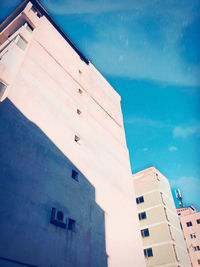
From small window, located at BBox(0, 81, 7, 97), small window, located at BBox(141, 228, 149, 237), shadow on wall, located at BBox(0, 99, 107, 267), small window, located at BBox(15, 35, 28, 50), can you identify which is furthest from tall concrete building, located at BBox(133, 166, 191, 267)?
small window, located at BBox(15, 35, 28, 50)

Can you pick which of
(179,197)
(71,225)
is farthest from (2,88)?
(179,197)

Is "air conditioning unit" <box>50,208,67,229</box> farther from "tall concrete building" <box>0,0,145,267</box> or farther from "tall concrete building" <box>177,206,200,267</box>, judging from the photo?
"tall concrete building" <box>177,206,200,267</box>

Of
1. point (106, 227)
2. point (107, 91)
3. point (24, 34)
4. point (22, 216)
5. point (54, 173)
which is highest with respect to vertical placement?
point (107, 91)

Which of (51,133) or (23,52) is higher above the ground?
(23,52)

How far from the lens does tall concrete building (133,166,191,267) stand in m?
24.1

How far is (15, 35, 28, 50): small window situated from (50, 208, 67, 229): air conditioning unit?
34.1 ft

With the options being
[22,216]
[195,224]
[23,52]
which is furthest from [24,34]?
[195,224]

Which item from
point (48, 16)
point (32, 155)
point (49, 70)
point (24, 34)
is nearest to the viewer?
point (32, 155)

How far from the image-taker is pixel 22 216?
8211 mm

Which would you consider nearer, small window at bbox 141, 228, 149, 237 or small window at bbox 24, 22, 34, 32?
small window at bbox 24, 22, 34, 32

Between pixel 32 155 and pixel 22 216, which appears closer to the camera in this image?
pixel 22 216

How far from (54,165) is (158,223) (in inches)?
822

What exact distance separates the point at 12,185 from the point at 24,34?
35.2ft

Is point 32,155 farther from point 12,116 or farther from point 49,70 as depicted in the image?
point 49,70
